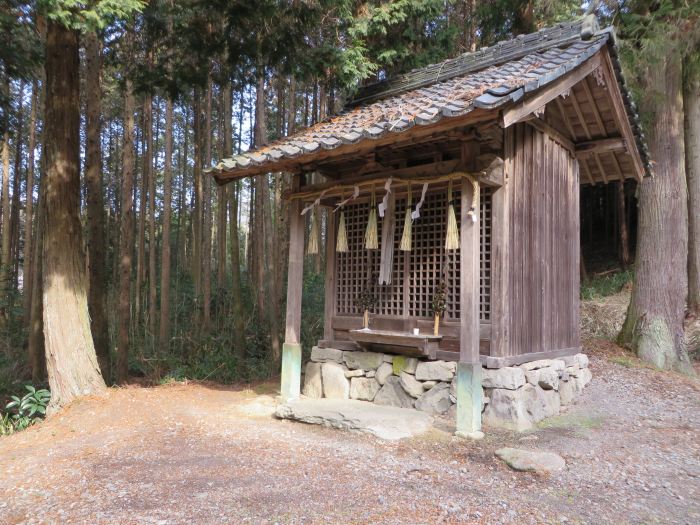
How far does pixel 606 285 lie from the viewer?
A: 1619 centimetres

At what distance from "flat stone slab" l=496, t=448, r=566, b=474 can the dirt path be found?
0.09m

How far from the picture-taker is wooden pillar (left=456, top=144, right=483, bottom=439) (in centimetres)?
522

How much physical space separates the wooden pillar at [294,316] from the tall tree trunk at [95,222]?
148 inches

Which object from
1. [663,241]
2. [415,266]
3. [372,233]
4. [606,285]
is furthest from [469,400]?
[606,285]

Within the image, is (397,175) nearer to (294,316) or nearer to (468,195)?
(468,195)

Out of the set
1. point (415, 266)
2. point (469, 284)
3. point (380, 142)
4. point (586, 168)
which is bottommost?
point (469, 284)

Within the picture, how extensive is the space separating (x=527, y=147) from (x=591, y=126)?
5.21 feet

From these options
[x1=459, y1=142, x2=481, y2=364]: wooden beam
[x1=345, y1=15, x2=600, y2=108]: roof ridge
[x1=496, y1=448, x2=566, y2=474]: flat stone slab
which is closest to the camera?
[x1=496, y1=448, x2=566, y2=474]: flat stone slab

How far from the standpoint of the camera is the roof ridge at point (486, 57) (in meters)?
6.42

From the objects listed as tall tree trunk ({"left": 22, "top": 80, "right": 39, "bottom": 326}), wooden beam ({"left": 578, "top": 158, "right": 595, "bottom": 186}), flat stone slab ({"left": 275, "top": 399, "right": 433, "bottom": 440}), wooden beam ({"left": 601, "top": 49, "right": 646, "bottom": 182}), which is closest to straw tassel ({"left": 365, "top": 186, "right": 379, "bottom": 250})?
flat stone slab ({"left": 275, "top": 399, "right": 433, "bottom": 440})

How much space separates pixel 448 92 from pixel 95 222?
613 centimetres

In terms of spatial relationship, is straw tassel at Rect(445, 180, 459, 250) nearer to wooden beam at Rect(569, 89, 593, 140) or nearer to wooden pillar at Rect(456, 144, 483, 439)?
wooden pillar at Rect(456, 144, 483, 439)

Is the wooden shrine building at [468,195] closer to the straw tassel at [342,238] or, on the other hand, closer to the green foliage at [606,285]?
the straw tassel at [342,238]

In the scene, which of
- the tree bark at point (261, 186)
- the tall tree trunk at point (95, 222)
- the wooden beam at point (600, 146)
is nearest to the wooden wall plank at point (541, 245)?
the wooden beam at point (600, 146)
